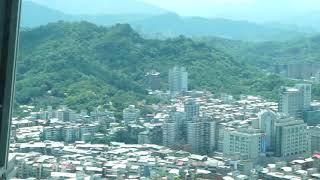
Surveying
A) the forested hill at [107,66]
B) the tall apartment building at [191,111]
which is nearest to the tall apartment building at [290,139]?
the tall apartment building at [191,111]

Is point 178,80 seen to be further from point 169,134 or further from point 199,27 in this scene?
point 199,27

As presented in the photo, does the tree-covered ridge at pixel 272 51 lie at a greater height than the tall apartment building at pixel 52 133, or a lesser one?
greater

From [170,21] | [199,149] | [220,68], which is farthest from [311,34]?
[199,149]

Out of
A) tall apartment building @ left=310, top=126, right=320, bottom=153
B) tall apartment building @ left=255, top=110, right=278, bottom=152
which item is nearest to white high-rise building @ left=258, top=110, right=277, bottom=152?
tall apartment building @ left=255, top=110, right=278, bottom=152

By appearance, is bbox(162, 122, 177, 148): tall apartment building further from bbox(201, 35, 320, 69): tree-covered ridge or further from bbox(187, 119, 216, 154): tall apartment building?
bbox(201, 35, 320, 69): tree-covered ridge

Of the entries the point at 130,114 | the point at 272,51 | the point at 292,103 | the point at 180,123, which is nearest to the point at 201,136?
the point at 180,123

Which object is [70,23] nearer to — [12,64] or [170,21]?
[170,21]

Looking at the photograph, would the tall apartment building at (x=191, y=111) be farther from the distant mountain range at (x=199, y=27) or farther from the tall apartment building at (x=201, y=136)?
the distant mountain range at (x=199, y=27)
